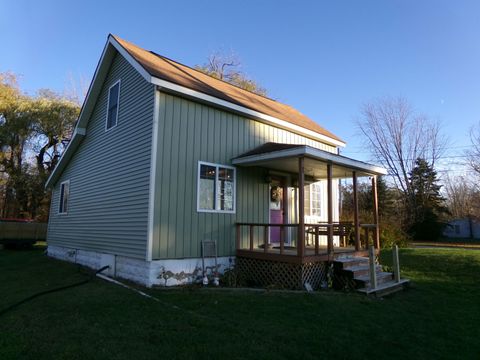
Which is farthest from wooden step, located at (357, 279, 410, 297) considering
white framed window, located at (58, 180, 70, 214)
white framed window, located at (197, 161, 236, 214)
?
white framed window, located at (58, 180, 70, 214)

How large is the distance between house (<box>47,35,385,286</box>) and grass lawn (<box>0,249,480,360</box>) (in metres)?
1.12

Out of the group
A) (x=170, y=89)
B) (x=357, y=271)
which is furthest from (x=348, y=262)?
(x=170, y=89)

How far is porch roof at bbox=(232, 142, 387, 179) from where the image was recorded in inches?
317

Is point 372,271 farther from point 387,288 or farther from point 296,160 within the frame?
point 296,160

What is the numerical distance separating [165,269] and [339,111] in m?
18.6

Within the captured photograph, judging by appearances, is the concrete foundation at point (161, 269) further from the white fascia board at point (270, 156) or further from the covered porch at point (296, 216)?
the white fascia board at point (270, 156)

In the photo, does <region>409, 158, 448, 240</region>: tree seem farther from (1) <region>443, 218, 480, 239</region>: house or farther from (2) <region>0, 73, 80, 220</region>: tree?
(2) <region>0, 73, 80, 220</region>: tree

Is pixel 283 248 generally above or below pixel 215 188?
below

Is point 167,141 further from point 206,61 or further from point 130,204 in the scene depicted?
point 206,61

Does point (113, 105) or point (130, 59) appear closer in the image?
point (130, 59)

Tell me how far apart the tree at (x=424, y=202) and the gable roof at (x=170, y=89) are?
19.9 m

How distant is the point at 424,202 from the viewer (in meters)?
29.8

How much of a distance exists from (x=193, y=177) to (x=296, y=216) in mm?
4262

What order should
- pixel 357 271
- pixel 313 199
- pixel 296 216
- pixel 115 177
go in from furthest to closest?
pixel 313 199 → pixel 296 216 → pixel 115 177 → pixel 357 271
